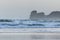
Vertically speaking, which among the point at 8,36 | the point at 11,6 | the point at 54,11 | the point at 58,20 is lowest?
the point at 8,36

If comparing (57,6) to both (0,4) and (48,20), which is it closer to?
(48,20)

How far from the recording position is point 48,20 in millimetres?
1736

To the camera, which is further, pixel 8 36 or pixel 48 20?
pixel 48 20

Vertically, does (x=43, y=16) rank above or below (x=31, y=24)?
above

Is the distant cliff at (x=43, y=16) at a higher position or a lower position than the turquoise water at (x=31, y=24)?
higher

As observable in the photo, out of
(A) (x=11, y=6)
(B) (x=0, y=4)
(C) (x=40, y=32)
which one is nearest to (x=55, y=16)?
(C) (x=40, y=32)

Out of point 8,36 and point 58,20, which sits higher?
point 58,20

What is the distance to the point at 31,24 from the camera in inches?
67.1

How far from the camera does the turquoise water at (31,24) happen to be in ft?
5.50

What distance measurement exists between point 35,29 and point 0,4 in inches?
25.5

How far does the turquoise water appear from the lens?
1676 millimetres

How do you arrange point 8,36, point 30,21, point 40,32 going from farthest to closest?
point 30,21 → point 40,32 → point 8,36

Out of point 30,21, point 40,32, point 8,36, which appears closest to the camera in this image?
point 8,36

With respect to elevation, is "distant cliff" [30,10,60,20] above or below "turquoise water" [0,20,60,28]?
above
